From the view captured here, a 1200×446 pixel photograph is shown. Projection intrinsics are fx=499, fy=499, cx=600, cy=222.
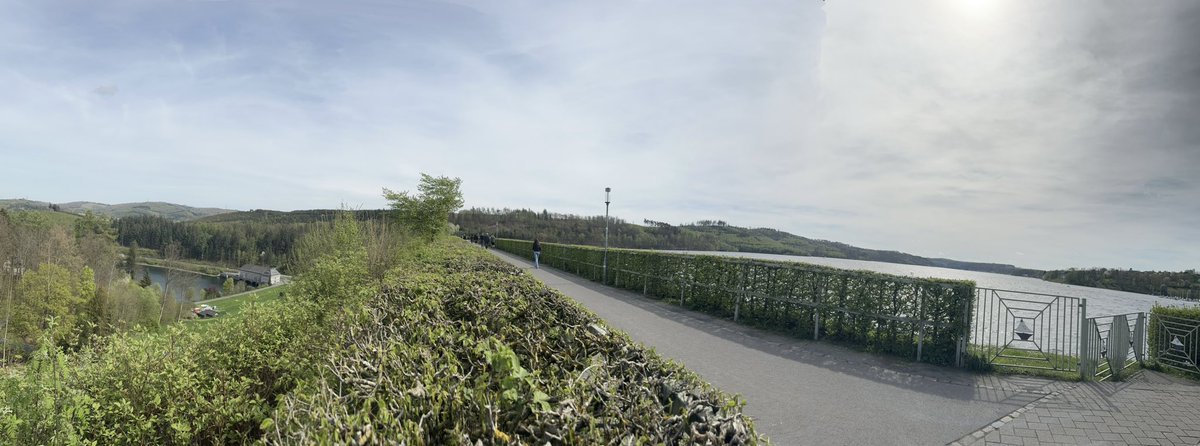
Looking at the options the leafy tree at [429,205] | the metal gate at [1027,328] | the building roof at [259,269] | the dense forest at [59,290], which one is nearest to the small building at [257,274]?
the building roof at [259,269]

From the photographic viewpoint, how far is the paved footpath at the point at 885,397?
483 centimetres

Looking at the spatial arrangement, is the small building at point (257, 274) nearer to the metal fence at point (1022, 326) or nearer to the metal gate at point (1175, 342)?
the metal fence at point (1022, 326)

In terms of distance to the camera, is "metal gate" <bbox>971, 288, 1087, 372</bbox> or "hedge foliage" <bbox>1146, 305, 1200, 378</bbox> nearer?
"metal gate" <bbox>971, 288, 1087, 372</bbox>

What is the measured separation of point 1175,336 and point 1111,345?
89.9 inches

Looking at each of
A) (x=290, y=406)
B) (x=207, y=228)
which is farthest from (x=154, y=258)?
(x=290, y=406)

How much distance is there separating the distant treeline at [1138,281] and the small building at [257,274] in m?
105

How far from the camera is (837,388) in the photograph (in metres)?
6.12

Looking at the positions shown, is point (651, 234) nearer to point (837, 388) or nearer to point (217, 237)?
point (837, 388)

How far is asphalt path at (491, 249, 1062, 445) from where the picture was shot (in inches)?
189

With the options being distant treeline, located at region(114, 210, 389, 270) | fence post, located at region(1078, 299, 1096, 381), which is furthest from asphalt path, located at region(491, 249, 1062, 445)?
distant treeline, located at region(114, 210, 389, 270)

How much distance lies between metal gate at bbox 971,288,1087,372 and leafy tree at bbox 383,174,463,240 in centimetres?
2179

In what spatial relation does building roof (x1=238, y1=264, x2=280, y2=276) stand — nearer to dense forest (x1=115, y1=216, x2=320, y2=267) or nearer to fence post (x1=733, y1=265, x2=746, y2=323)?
dense forest (x1=115, y1=216, x2=320, y2=267)

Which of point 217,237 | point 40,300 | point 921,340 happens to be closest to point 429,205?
point 921,340

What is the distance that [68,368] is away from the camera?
3.06 m
